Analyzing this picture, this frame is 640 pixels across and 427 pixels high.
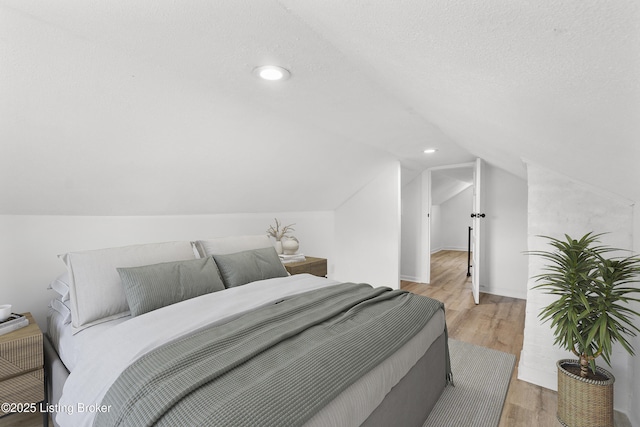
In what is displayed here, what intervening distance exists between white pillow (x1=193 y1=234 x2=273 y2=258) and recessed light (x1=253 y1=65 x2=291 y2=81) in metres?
1.56

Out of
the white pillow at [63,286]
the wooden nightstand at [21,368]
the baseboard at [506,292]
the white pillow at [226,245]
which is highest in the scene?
the white pillow at [226,245]

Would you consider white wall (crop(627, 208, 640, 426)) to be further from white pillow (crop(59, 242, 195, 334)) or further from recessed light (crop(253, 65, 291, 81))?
white pillow (crop(59, 242, 195, 334))

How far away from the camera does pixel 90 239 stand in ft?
8.34

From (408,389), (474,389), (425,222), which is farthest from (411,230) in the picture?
(408,389)

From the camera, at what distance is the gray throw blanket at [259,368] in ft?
3.53

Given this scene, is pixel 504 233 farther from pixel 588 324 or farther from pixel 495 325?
pixel 588 324

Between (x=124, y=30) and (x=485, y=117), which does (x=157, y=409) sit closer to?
(x=124, y=30)

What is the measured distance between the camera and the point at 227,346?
146 centimetres

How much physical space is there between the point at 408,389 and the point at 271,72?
1844mm

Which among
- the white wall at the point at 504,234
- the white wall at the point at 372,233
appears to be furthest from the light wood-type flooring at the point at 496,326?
the white wall at the point at 372,233

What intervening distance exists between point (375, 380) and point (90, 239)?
7.88 ft

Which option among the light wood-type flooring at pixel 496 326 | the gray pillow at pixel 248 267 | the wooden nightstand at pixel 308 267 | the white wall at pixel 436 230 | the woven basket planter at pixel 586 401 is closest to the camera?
the woven basket planter at pixel 586 401

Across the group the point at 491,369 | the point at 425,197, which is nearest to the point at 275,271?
the point at 491,369

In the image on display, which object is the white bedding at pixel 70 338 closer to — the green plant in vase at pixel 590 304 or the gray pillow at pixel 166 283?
the gray pillow at pixel 166 283
